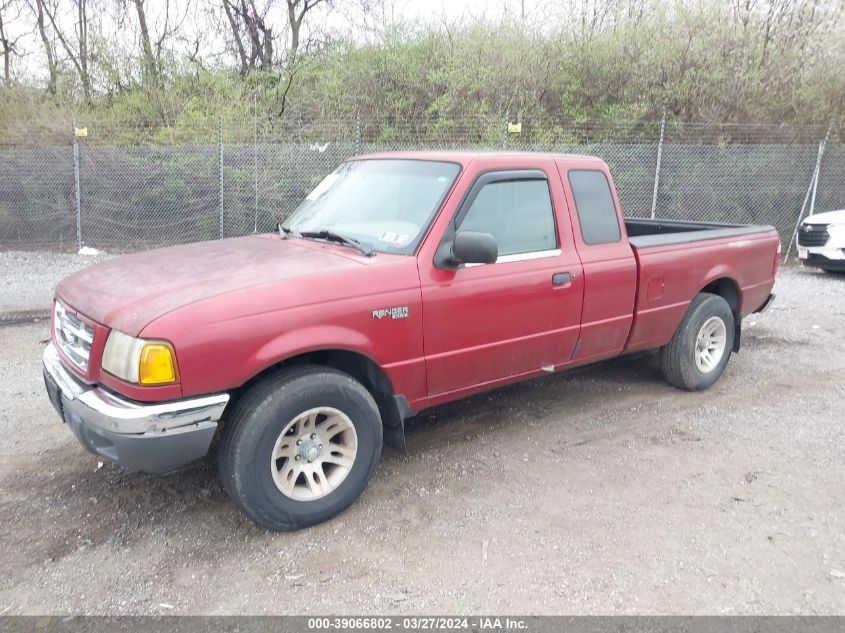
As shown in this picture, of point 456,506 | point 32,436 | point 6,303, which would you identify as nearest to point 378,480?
point 456,506

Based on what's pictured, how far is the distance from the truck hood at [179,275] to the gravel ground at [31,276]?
4.11 metres

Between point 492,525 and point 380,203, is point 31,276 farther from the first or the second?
point 492,525

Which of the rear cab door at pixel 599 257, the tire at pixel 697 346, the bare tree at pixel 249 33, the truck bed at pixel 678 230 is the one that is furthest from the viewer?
the bare tree at pixel 249 33

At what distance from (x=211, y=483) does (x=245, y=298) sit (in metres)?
1.38

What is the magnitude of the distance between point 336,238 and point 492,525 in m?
1.87

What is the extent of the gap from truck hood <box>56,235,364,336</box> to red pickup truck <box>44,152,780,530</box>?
0.6 inches

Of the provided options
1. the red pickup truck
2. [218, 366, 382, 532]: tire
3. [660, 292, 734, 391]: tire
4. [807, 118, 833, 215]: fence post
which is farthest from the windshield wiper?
[807, 118, 833, 215]: fence post

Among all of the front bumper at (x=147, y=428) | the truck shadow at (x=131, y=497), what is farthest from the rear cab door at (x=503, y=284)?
the front bumper at (x=147, y=428)

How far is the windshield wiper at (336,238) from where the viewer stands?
3.74 metres

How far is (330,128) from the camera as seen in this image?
13.5 metres

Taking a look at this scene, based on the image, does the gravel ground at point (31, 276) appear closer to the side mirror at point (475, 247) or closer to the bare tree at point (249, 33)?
the side mirror at point (475, 247)

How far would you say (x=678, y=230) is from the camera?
6156mm

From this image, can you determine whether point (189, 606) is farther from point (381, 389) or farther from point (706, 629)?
point (706, 629)

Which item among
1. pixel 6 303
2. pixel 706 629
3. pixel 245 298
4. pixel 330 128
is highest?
pixel 330 128
